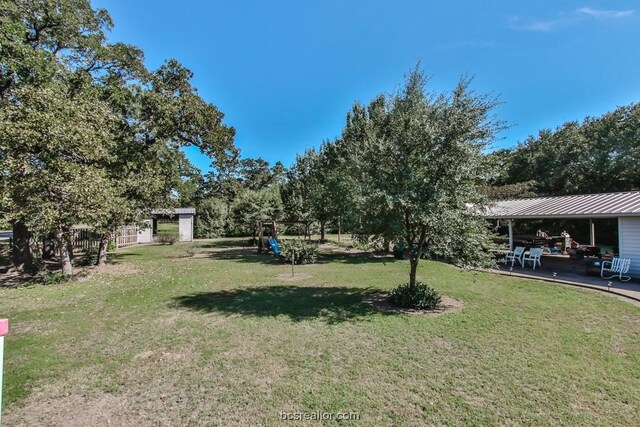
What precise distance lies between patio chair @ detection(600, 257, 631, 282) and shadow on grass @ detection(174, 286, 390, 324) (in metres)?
8.35

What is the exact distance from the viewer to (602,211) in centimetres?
1131

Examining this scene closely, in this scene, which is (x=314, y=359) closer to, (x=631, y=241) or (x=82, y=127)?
(x=82, y=127)

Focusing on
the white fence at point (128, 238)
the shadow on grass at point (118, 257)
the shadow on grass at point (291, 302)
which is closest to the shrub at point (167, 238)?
the white fence at point (128, 238)

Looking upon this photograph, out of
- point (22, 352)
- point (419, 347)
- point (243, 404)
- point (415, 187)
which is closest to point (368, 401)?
point (243, 404)

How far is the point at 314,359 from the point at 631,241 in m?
12.5

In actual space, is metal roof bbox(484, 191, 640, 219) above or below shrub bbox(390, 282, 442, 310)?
above

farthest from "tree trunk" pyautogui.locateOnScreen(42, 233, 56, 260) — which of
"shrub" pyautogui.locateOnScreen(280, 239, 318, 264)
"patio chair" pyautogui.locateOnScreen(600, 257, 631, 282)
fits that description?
"patio chair" pyautogui.locateOnScreen(600, 257, 631, 282)

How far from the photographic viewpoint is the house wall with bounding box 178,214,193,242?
2822cm

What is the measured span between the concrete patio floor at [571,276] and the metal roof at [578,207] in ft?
6.98

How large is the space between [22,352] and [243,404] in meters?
3.87

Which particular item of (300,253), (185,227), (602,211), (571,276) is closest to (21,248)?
(300,253)

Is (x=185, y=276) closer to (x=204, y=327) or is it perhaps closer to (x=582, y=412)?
(x=204, y=327)

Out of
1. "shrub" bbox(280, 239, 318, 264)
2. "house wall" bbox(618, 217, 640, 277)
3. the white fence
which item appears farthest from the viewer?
the white fence

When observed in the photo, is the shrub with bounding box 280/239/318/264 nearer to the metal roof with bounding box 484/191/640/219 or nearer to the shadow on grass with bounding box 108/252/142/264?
the metal roof with bounding box 484/191/640/219
